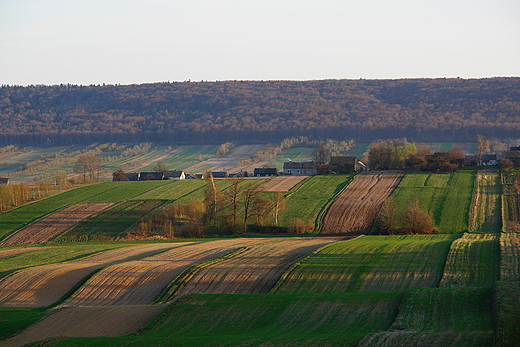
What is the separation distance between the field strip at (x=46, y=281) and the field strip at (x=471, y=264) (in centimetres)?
2434

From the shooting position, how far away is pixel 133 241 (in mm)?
59094

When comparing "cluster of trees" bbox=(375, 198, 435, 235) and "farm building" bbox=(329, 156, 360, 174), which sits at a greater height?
"farm building" bbox=(329, 156, 360, 174)

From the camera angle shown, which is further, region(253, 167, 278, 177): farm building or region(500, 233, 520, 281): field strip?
region(253, 167, 278, 177): farm building

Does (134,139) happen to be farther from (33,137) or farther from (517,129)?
(517,129)

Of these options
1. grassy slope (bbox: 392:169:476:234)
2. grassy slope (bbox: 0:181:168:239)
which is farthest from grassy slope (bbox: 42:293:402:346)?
grassy slope (bbox: 0:181:168:239)

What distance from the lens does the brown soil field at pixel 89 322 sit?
26.9 meters

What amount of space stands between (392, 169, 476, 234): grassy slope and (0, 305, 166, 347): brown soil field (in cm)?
3766

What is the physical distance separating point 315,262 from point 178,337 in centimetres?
1766

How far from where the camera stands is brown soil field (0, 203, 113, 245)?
6253 centimetres

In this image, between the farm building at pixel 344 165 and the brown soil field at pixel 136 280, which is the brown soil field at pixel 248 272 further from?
the farm building at pixel 344 165

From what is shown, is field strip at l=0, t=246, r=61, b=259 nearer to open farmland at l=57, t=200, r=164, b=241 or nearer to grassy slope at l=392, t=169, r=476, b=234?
open farmland at l=57, t=200, r=164, b=241

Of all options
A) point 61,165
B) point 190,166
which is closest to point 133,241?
point 190,166

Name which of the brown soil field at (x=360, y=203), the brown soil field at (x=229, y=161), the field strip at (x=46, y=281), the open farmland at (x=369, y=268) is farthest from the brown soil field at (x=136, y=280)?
the brown soil field at (x=229, y=161)

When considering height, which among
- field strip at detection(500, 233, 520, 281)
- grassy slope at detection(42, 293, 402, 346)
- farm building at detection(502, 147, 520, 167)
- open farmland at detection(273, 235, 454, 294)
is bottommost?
open farmland at detection(273, 235, 454, 294)
